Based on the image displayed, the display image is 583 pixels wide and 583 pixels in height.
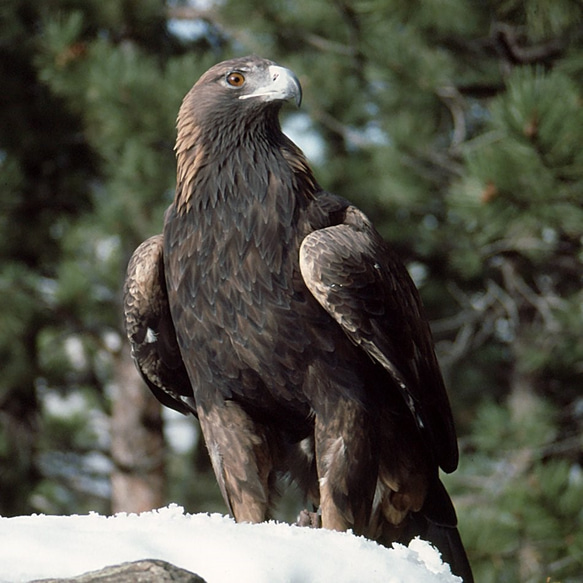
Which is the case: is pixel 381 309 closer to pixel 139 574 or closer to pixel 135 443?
pixel 139 574

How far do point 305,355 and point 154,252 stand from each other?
76cm

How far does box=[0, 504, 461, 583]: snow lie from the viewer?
88.0 inches

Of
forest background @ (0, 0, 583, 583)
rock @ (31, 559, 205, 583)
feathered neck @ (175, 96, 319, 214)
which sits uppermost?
feathered neck @ (175, 96, 319, 214)

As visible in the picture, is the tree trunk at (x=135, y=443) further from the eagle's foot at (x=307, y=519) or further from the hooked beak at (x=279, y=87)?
the eagle's foot at (x=307, y=519)

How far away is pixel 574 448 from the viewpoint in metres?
7.70

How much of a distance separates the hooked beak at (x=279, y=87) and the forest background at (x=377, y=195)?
5.45 feet

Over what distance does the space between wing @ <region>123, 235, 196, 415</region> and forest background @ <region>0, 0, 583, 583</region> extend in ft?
6.96

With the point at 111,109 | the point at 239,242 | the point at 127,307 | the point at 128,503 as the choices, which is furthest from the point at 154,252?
the point at 128,503

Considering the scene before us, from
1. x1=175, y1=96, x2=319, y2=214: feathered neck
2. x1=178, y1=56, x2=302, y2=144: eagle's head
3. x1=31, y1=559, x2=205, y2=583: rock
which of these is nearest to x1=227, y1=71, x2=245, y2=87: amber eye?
x1=178, y1=56, x2=302, y2=144: eagle's head

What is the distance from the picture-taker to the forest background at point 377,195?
5793 mm

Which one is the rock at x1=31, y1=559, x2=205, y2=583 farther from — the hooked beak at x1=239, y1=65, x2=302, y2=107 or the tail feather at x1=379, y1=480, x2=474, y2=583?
the hooked beak at x1=239, y1=65, x2=302, y2=107

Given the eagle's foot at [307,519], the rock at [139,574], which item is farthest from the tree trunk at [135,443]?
the rock at [139,574]

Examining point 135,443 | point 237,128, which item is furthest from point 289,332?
point 135,443

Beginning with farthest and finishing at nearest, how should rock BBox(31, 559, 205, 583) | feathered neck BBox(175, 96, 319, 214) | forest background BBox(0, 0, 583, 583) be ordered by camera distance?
1. forest background BBox(0, 0, 583, 583)
2. feathered neck BBox(175, 96, 319, 214)
3. rock BBox(31, 559, 205, 583)
